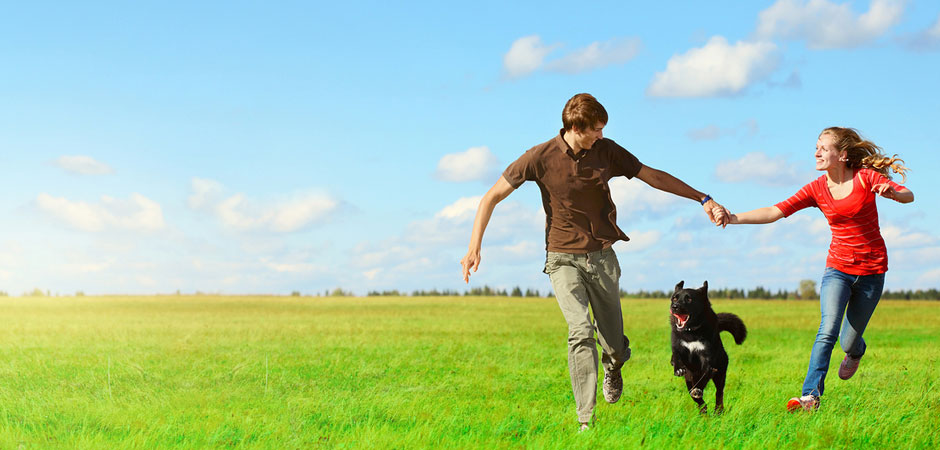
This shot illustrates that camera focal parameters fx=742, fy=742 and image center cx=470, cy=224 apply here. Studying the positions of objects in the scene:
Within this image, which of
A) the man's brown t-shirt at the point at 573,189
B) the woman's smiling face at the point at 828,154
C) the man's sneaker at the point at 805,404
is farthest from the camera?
the man's sneaker at the point at 805,404

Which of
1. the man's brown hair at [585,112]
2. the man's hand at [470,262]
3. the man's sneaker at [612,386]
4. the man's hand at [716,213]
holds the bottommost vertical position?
the man's sneaker at [612,386]

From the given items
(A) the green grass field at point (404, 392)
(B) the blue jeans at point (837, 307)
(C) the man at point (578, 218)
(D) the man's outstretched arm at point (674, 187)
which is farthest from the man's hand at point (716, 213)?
(A) the green grass field at point (404, 392)

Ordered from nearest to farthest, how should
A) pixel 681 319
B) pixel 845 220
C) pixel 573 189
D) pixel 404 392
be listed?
1. pixel 573 189
2. pixel 681 319
3. pixel 845 220
4. pixel 404 392

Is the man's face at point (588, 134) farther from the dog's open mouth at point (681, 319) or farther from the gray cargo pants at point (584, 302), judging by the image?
the dog's open mouth at point (681, 319)

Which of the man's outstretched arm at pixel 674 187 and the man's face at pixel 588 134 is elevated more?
the man's face at pixel 588 134

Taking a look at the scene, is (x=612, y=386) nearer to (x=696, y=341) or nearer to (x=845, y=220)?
(x=696, y=341)

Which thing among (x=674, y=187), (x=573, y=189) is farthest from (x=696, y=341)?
(x=573, y=189)

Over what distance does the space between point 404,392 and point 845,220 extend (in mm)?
6008

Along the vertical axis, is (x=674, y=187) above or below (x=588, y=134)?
below

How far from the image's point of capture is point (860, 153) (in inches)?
307

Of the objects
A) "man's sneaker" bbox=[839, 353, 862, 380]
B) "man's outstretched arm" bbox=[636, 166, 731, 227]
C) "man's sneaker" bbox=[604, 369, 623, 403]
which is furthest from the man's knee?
"man's sneaker" bbox=[839, 353, 862, 380]

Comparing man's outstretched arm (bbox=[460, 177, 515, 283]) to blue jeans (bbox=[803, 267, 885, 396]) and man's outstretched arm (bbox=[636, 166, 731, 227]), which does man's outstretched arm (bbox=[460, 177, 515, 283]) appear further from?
blue jeans (bbox=[803, 267, 885, 396])

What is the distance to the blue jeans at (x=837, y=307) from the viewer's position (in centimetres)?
788

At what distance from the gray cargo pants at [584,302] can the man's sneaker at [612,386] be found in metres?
0.76
